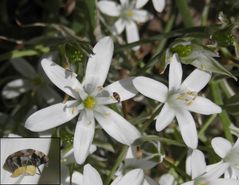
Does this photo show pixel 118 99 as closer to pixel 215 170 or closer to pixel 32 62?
pixel 215 170

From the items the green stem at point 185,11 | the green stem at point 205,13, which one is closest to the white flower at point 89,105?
the green stem at point 185,11

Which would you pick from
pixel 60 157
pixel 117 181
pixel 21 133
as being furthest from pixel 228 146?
pixel 21 133

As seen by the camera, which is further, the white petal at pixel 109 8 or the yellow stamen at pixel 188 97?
the white petal at pixel 109 8

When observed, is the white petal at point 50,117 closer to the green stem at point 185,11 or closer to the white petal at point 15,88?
the white petal at point 15,88

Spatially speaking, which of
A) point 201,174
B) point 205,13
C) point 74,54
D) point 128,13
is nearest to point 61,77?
point 74,54

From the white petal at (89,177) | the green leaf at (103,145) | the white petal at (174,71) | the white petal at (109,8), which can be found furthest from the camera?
the white petal at (109,8)

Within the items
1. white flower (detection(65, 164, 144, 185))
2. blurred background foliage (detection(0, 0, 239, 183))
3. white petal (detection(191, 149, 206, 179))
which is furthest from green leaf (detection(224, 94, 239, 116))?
white flower (detection(65, 164, 144, 185))
